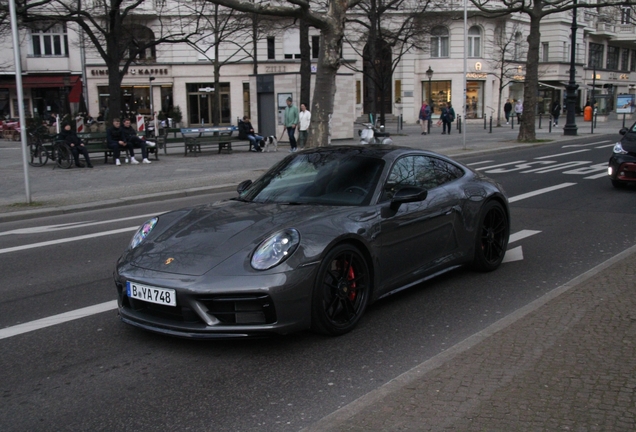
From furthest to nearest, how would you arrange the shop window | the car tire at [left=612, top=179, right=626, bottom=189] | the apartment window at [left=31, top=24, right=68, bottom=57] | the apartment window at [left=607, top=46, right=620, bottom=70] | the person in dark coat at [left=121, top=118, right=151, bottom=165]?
the apartment window at [left=607, top=46, right=620, bottom=70], the shop window, the apartment window at [left=31, top=24, right=68, bottom=57], the person in dark coat at [left=121, top=118, right=151, bottom=165], the car tire at [left=612, top=179, right=626, bottom=189]

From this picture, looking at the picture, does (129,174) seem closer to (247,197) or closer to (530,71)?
(247,197)

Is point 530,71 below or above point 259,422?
above

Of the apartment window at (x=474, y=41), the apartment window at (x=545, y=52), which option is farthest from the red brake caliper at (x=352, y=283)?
the apartment window at (x=545, y=52)

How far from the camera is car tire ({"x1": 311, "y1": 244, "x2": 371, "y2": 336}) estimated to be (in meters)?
4.96

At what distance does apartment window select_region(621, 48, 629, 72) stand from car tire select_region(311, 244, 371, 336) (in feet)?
249

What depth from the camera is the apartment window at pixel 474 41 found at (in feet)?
176

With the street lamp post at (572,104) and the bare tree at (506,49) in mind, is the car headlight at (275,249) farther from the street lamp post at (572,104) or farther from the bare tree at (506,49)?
the bare tree at (506,49)

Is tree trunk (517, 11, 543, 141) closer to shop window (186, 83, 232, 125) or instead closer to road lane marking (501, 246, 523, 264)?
road lane marking (501, 246, 523, 264)

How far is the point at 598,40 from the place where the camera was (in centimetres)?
6706

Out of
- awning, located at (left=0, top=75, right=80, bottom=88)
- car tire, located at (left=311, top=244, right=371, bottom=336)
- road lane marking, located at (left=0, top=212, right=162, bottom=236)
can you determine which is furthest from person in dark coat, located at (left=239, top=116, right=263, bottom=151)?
awning, located at (left=0, top=75, right=80, bottom=88)

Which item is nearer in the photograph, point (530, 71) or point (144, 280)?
point (144, 280)

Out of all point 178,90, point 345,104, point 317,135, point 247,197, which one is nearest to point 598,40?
point 178,90

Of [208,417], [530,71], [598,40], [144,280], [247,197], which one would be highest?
[598,40]

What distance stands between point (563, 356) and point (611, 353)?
34 cm
